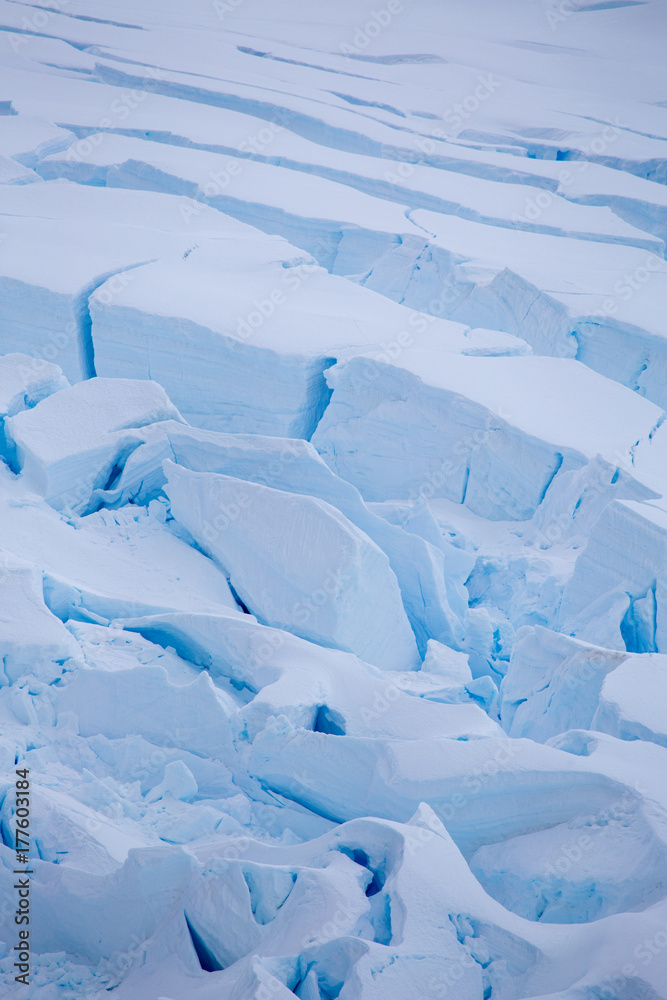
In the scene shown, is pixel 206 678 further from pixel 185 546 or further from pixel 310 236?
pixel 310 236

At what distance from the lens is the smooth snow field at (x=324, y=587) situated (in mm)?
1680

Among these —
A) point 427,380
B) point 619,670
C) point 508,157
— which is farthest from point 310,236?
point 619,670

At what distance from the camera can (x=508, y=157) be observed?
7.58m

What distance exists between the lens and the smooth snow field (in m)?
1.68

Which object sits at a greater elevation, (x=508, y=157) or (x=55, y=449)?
(x=508, y=157)

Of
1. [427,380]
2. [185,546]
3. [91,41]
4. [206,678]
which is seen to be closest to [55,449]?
[185,546]

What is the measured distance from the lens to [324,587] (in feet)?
8.76

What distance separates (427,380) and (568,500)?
82 cm

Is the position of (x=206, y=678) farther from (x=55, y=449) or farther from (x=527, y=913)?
(x=55, y=449)

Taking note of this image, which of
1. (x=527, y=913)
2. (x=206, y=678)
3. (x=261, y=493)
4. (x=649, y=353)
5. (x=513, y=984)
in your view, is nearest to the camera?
(x=513, y=984)

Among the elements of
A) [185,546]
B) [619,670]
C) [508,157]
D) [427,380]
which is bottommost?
[185,546]

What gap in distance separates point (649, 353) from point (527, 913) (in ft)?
10.4

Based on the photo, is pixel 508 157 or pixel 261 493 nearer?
pixel 261 493

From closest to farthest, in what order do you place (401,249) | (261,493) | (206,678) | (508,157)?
(206,678), (261,493), (401,249), (508,157)
